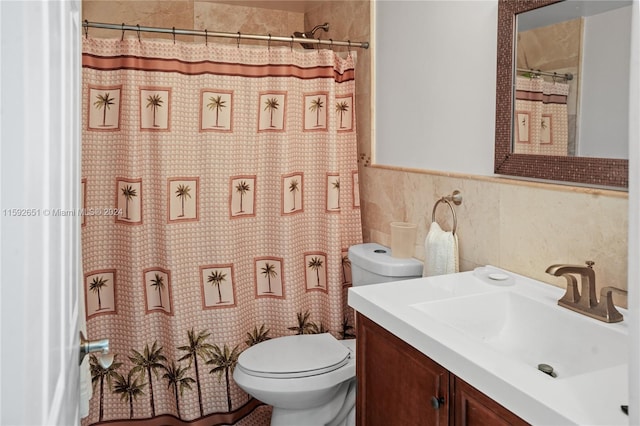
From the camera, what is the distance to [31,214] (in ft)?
1.61

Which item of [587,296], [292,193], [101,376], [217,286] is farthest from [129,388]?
[587,296]

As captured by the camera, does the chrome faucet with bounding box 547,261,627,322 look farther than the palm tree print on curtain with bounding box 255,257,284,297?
No

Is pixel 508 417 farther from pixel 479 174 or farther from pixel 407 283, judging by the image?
pixel 479 174

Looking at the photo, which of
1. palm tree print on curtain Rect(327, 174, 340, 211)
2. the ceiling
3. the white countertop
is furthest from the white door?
the ceiling

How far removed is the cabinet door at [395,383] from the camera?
1.29 metres

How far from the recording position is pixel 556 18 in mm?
1618

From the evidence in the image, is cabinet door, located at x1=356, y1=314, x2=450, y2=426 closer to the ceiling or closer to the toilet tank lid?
the toilet tank lid

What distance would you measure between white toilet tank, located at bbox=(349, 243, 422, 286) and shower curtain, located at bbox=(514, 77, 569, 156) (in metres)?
0.67

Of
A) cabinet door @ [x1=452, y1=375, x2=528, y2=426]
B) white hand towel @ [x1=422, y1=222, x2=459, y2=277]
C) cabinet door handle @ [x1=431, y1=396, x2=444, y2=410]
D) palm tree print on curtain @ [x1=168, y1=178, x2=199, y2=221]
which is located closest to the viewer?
cabinet door @ [x1=452, y1=375, x2=528, y2=426]

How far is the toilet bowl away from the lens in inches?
80.6

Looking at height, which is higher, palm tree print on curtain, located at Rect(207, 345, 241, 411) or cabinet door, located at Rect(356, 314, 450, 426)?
cabinet door, located at Rect(356, 314, 450, 426)

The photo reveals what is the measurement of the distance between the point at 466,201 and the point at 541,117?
0.44m

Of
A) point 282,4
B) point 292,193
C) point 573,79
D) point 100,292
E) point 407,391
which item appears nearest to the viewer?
point 407,391

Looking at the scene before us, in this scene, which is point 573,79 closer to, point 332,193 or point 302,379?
point 332,193
